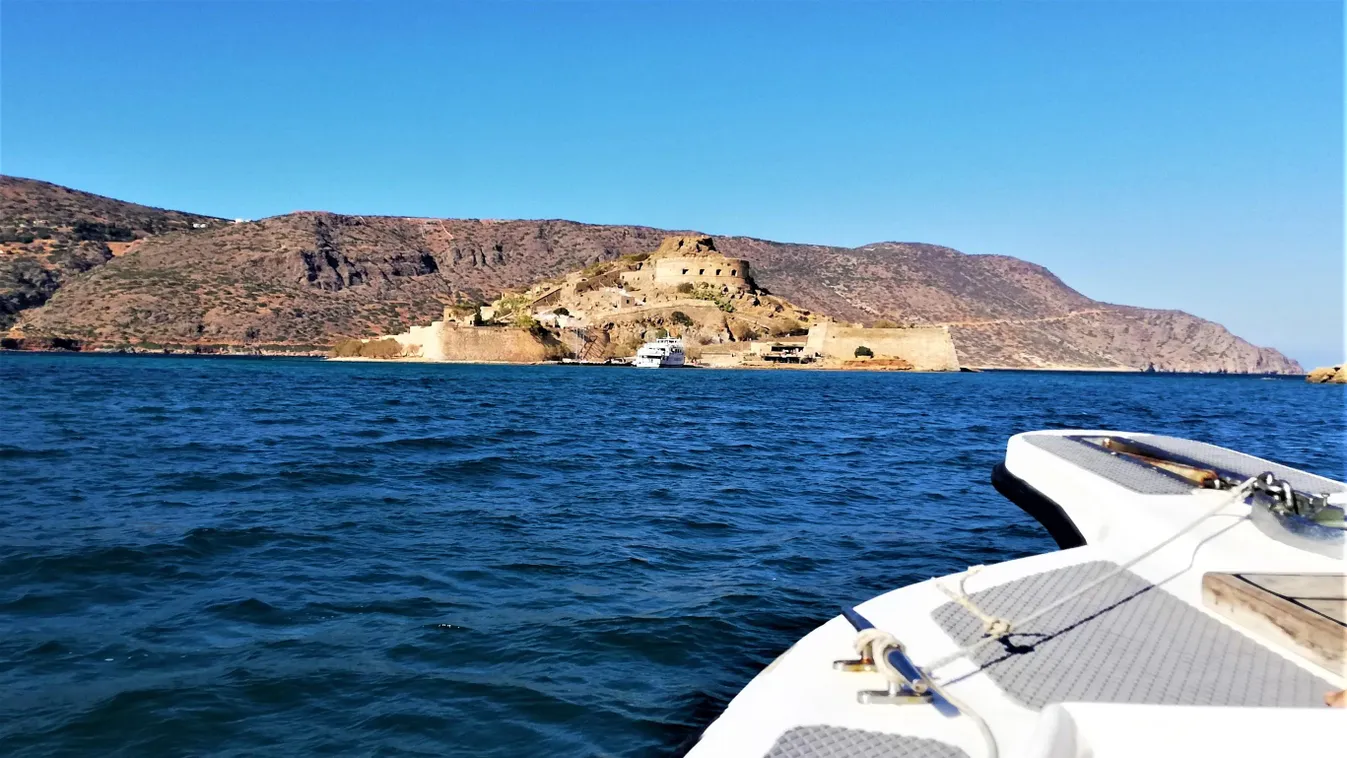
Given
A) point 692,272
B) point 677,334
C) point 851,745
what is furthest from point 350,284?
point 851,745

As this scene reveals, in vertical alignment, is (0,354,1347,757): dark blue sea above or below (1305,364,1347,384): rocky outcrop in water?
below

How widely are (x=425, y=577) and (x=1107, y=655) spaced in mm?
5032

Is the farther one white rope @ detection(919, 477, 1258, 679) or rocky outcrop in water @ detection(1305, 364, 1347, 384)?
rocky outcrop in water @ detection(1305, 364, 1347, 384)

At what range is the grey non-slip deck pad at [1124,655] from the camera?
3033mm

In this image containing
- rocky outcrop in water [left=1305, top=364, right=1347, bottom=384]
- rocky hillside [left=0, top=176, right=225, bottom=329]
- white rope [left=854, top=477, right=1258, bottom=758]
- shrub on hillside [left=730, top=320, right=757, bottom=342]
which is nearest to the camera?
white rope [left=854, top=477, right=1258, bottom=758]

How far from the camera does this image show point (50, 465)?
11711mm

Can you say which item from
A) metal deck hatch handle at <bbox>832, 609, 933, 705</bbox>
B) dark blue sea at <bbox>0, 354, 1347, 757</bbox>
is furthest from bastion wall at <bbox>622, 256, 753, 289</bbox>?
metal deck hatch handle at <bbox>832, 609, 933, 705</bbox>

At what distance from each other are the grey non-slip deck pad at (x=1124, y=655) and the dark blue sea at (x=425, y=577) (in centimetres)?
160

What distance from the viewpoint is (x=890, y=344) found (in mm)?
98000

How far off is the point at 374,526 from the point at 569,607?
11.2 ft

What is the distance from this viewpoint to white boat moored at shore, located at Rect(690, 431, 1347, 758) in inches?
89.5

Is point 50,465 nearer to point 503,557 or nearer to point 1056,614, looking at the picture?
point 503,557

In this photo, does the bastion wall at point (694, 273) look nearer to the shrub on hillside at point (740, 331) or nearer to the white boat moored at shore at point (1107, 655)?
the shrub on hillside at point (740, 331)

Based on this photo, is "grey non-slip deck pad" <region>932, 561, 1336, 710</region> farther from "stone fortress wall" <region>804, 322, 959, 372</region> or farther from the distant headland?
"stone fortress wall" <region>804, 322, 959, 372</region>
